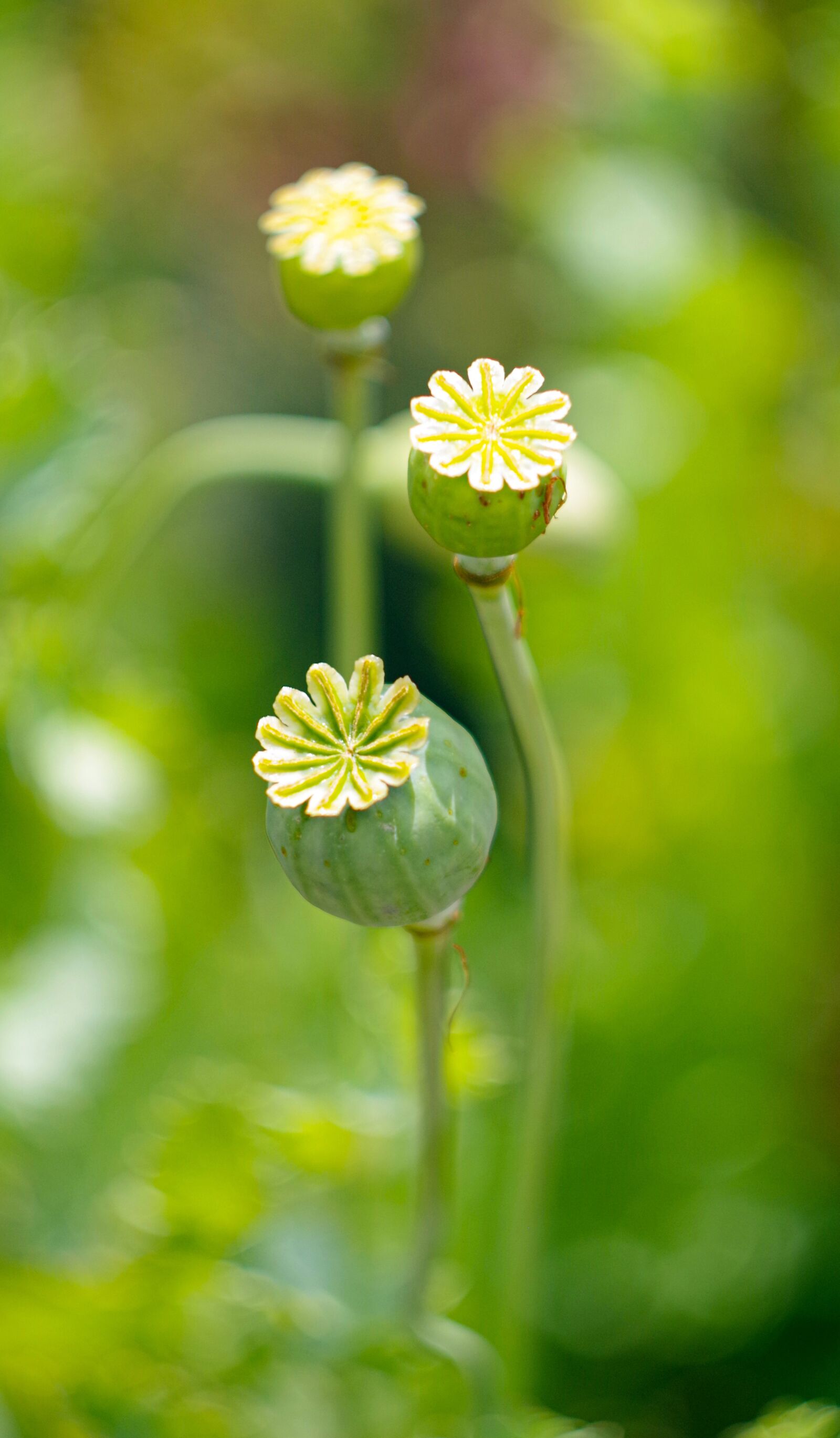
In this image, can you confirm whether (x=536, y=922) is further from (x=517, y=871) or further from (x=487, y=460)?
(x=517, y=871)

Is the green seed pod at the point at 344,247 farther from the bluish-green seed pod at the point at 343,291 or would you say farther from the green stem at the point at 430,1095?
the green stem at the point at 430,1095

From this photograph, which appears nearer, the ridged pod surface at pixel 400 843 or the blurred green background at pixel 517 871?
the ridged pod surface at pixel 400 843

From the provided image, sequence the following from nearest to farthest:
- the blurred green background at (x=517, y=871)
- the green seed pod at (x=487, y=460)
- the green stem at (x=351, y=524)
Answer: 1. the green seed pod at (x=487, y=460)
2. the green stem at (x=351, y=524)
3. the blurred green background at (x=517, y=871)

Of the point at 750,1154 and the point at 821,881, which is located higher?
the point at 821,881

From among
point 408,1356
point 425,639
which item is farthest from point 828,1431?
point 425,639

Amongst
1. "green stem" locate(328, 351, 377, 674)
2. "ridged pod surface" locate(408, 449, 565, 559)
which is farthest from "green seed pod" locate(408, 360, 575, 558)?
"green stem" locate(328, 351, 377, 674)

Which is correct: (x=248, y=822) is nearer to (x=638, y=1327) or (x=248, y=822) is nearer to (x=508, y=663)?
(x=638, y=1327)

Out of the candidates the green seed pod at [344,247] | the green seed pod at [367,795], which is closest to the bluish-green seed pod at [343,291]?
the green seed pod at [344,247]
